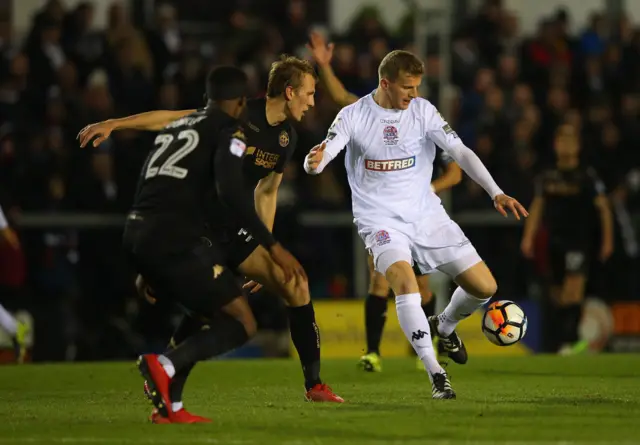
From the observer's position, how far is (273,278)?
9023 millimetres

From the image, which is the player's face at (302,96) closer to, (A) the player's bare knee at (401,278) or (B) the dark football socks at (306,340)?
(A) the player's bare knee at (401,278)

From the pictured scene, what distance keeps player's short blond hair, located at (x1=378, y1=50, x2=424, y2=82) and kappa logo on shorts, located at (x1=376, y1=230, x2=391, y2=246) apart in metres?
1.08

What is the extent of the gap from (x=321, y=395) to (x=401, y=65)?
7.65 ft

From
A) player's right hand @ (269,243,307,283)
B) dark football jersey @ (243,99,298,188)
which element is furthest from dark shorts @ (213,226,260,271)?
player's right hand @ (269,243,307,283)

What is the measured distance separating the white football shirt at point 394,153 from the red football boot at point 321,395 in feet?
4.24

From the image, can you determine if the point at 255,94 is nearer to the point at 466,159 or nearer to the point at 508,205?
the point at 466,159

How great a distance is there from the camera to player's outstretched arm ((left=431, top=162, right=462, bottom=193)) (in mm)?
11547

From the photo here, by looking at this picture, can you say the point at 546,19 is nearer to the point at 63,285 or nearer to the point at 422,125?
the point at 63,285

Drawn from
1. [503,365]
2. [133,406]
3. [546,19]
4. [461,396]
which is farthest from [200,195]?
[546,19]

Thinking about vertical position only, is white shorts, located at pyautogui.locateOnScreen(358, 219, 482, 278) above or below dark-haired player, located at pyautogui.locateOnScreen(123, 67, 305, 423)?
below

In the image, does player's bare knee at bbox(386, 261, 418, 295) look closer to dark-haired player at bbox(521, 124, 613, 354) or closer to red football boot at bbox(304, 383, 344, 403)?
red football boot at bbox(304, 383, 344, 403)

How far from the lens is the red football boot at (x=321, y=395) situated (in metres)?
8.93

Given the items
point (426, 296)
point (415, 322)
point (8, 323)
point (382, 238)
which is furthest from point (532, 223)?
point (415, 322)

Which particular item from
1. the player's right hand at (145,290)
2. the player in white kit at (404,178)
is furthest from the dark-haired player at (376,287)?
the player's right hand at (145,290)
